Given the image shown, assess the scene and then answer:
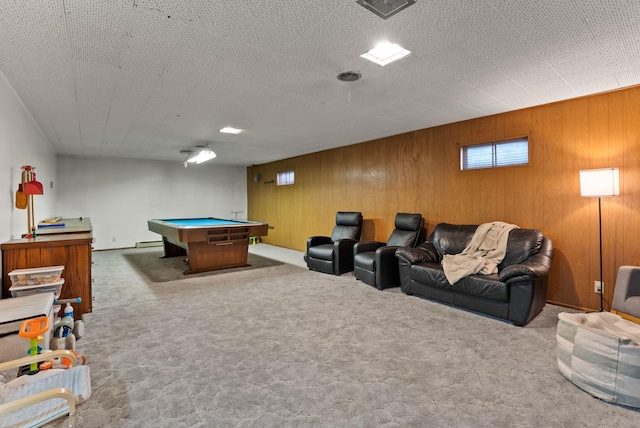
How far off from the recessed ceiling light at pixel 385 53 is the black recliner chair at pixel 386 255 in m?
2.46

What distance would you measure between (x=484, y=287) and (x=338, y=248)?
7.67 ft

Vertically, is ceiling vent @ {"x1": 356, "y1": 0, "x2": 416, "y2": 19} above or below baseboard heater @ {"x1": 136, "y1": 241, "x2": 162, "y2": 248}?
above

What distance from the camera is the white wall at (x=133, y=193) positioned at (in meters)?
7.57

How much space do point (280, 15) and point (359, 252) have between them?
11.5 ft

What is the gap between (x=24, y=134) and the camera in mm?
3738

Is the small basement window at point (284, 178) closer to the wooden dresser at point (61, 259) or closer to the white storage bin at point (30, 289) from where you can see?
the wooden dresser at point (61, 259)

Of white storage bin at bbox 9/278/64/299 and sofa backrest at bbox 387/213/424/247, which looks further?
sofa backrest at bbox 387/213/424/247

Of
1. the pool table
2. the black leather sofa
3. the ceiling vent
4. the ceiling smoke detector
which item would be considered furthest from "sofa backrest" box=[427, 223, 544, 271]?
the pool table

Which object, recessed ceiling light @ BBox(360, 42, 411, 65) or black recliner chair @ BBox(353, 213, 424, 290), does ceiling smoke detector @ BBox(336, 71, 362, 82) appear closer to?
recessed ceiling light @ BBox(360, 42, 411, 65)

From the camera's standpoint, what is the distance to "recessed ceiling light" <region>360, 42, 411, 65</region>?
91.4 inches

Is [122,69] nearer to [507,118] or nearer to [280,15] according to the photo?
[280,15]

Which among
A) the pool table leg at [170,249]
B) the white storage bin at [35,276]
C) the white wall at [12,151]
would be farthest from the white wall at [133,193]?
the white storage bin at [35,276]

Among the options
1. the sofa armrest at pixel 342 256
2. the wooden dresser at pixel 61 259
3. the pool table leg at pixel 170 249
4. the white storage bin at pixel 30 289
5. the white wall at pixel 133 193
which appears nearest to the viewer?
the white storage bin at pixel 30 289

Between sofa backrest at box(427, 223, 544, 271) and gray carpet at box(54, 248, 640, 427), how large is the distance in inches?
26.4
